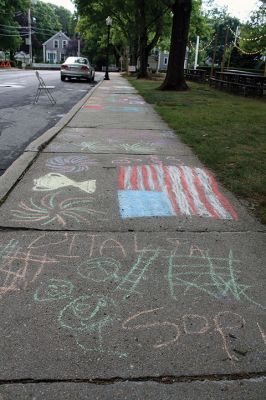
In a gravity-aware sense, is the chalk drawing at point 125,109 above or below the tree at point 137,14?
below

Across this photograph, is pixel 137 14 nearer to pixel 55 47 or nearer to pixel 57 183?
pixel 57 183

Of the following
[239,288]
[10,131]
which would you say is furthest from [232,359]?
[10,131]

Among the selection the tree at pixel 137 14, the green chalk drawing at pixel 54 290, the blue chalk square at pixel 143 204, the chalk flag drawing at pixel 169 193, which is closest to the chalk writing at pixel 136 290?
the green chalk drawing at pixel 54 290

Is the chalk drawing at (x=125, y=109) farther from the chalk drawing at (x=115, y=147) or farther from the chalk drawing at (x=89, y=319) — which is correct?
the chalk drawing at (x=89, y=319)

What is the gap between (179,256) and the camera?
10.5 feet

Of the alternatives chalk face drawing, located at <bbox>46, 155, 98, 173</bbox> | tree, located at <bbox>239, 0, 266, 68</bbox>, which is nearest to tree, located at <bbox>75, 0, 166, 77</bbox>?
tree, located at <bbox>239, 0, 266, 68</bbox>

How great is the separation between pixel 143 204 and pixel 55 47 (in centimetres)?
10404

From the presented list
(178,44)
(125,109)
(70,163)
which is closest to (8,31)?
(178,44)

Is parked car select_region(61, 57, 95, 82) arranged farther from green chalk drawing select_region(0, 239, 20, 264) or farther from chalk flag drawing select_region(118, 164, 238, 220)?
green chalk drawing select_region(0, 239, 20, 264)

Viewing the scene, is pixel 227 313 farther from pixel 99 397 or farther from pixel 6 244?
pixel 6 244

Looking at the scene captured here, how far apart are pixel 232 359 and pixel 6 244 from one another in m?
1.93

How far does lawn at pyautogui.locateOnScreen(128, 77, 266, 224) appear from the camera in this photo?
16.0 feet

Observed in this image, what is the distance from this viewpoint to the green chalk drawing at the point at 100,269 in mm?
2865

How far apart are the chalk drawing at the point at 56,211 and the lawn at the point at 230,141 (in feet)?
5.40
